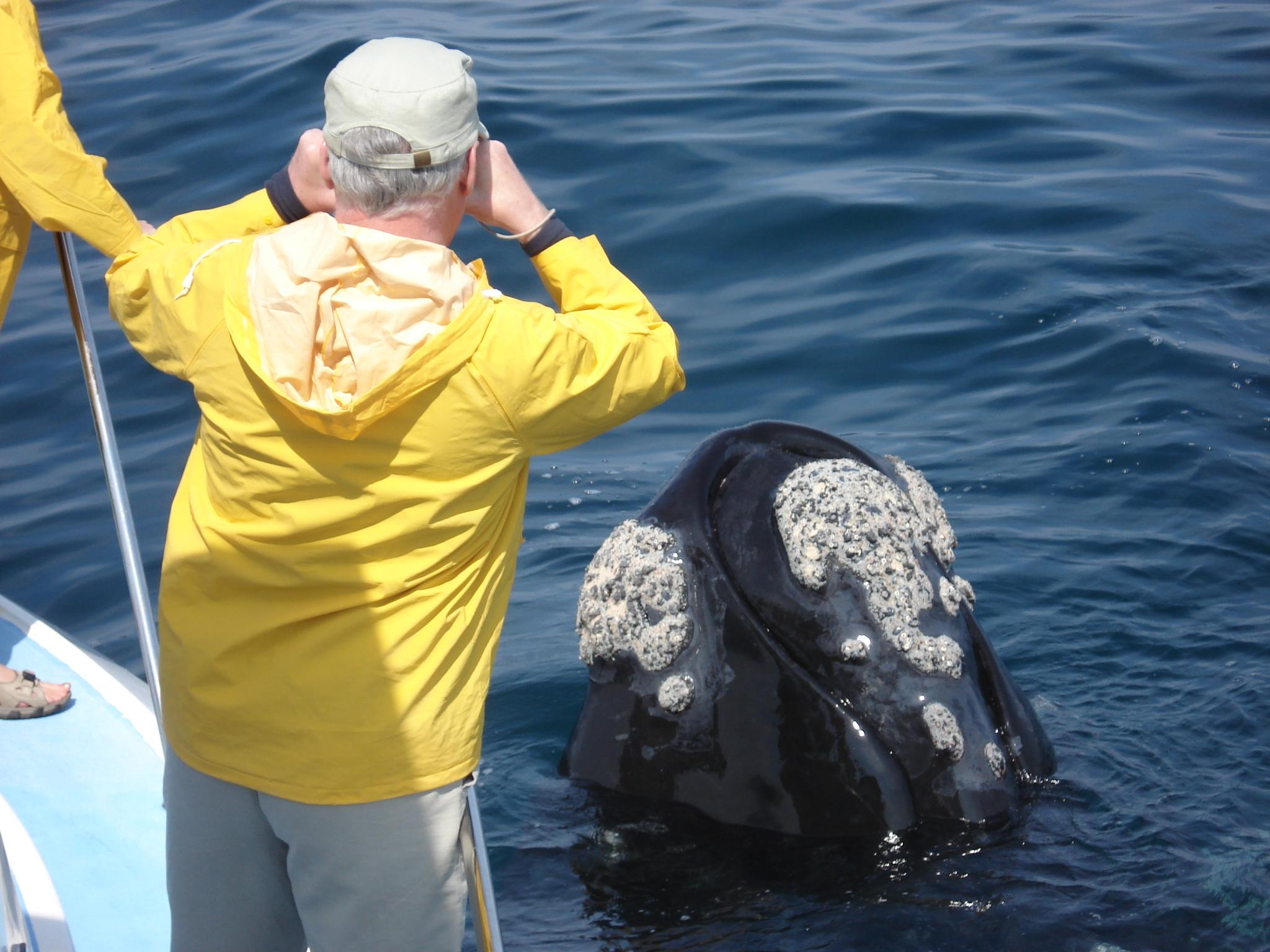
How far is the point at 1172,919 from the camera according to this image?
332cm

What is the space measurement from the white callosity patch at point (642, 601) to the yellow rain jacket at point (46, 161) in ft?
4.42

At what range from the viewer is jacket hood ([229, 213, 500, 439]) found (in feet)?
6.99

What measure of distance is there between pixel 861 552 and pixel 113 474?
1.79 meters

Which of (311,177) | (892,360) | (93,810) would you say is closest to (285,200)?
(311,177)

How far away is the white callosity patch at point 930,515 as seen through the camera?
3510 mm

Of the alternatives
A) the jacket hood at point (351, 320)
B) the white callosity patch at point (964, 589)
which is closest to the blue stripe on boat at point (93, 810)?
the jacket hood at point (351, 320)

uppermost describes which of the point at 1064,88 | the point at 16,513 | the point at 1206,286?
the point at 1064,88

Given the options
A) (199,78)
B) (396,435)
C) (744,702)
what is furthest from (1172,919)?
(199,78)

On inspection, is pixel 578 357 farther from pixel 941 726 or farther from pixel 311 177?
pixel 941 726

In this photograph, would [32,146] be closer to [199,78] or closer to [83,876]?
[83,876]

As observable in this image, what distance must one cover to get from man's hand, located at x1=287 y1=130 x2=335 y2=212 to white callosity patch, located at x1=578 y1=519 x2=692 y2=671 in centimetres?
117

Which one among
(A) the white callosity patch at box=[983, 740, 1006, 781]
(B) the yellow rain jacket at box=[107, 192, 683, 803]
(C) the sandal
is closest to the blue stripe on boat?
(C) the sandal

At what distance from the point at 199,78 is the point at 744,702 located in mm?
10995

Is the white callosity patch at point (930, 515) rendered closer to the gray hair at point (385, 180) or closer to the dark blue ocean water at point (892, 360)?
the dark blue ocean water at point (892, 360)
